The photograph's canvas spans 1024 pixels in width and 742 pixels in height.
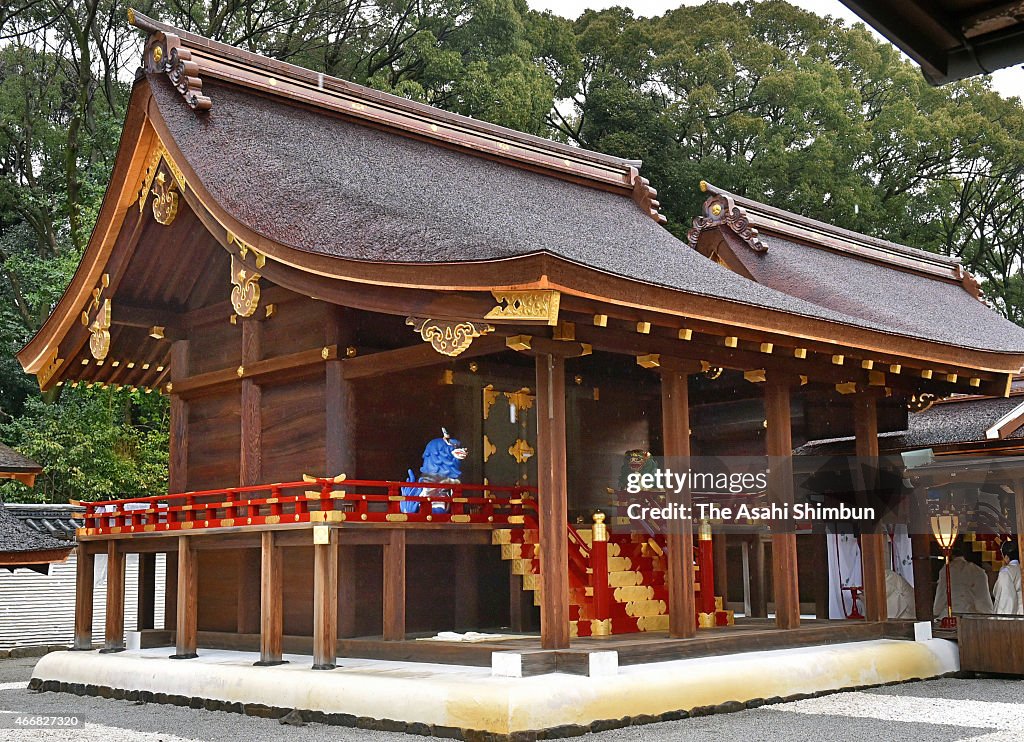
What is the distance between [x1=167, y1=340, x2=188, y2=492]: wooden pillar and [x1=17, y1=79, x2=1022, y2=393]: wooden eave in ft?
2.93

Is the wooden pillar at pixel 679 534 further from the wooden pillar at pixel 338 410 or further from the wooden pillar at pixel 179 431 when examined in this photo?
the wooden pillar at pixel 179 431

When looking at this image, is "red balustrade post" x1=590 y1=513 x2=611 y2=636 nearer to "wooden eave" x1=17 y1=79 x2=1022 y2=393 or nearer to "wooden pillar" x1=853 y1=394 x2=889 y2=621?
"wooden eave" x1=17 y1=79 x2=1022 y2=393

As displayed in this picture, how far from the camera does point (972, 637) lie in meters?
10.5

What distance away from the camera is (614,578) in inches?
388

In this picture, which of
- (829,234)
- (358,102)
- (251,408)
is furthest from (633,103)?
(251,408)

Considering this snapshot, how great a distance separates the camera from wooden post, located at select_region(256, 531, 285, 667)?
865 cm

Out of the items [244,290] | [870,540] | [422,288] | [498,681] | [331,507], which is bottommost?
[498,681]

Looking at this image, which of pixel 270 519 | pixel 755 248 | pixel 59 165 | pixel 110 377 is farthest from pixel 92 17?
pixel 270 519

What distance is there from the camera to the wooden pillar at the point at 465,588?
997 centimetres

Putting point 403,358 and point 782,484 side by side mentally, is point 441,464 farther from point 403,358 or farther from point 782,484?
point 782,484

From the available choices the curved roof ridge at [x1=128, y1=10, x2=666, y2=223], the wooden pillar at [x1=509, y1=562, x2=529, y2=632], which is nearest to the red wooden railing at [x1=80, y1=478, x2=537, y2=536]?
the wooden pillar at [x1=509, y1=562, x2=529, y2=632]

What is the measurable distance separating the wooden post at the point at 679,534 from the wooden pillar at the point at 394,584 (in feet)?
6.86

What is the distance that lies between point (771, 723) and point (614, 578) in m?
2.41

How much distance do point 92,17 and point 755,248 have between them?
16.0m
